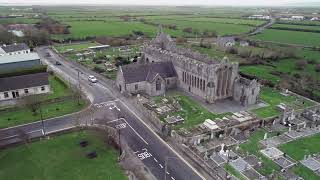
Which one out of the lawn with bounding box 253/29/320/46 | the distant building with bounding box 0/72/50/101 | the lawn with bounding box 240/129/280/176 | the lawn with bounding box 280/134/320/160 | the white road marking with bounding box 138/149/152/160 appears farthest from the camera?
the lawn with bounding box 253/29/320/46

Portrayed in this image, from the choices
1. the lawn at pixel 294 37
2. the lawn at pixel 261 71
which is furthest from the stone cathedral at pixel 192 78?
the lawn at pixel 294 37

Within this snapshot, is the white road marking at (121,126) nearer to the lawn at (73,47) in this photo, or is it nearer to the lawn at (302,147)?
the lawn at (302,147)

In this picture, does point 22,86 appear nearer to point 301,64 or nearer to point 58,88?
point 58,88

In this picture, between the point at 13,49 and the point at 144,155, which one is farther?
the point at 13,49

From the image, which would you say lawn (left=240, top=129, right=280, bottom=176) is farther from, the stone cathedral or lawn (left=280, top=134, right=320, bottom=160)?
the stone cathedral

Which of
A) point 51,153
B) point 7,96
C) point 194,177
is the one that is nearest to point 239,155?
point 194,177

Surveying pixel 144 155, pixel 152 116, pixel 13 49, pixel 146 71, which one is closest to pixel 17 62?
pixel 13 49

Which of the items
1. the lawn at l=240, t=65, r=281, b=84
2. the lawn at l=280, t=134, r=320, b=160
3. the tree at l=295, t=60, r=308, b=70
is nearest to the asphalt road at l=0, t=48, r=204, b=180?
the lawn at l=280, t=134, r=320, b=160

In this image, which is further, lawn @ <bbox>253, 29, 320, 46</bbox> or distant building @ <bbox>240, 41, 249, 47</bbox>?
lawn @ <bbox>253, 29, 320, 46</bbox>
